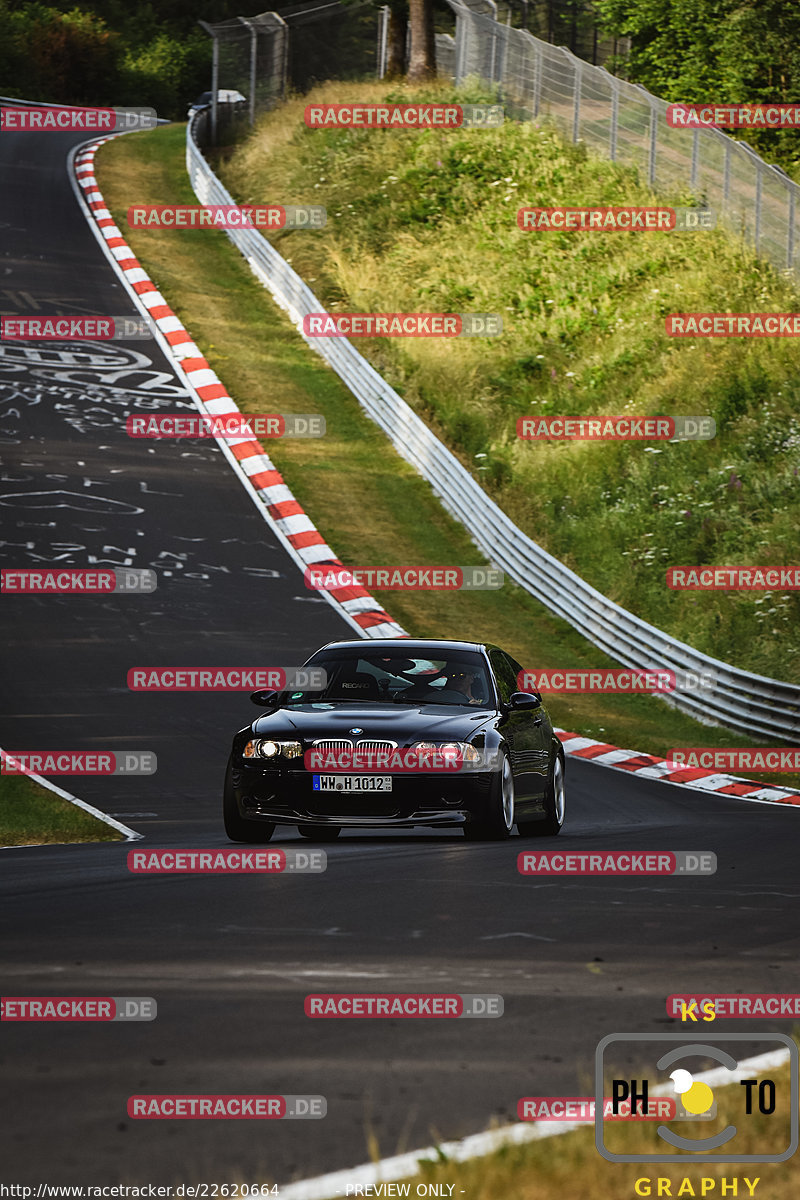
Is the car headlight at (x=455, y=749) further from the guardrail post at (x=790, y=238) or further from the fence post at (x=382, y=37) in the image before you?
the fence post at (x=382, y=37)

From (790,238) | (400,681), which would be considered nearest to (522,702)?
(400,681)

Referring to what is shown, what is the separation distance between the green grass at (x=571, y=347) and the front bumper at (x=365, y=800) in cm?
1132

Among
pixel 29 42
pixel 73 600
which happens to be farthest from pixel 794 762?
pixel 29 42

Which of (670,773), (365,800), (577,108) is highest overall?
(577,108)

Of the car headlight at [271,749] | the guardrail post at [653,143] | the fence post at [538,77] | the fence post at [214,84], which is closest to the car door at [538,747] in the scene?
the car headlight at [271,749]

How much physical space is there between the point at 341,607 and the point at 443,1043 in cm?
1785

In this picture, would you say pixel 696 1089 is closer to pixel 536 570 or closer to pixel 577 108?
pixel 536 570

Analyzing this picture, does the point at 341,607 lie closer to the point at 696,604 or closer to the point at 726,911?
the point at 696,604

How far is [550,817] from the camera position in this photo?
482 inches

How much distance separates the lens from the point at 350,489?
2919 cm

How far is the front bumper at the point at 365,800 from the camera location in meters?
10.5

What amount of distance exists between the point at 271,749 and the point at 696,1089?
651cm

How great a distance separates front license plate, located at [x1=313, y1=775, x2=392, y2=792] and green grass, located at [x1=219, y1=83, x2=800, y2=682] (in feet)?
38.3

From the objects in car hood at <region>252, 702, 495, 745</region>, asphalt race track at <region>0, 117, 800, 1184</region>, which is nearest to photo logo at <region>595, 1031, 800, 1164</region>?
asphalt race track at <region>0, 117, 800, 1184</region>
